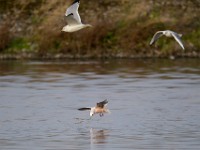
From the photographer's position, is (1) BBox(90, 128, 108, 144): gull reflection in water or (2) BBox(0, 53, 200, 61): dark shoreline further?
(2) BBox(0, 53, 200, 61): dark shoreline

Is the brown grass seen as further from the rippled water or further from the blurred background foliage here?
the rippled water

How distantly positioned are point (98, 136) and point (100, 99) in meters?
4.80

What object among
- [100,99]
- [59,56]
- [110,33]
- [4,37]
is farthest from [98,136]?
[110,33]

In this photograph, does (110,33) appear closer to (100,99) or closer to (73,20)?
(100,99)

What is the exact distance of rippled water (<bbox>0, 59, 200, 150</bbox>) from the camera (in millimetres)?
13367

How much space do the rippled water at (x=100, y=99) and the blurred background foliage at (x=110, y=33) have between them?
1.16 metres

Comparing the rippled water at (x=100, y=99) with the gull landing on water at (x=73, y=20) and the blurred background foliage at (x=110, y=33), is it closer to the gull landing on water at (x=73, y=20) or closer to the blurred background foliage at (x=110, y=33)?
the blurred background foliage at (x=110, y=33)

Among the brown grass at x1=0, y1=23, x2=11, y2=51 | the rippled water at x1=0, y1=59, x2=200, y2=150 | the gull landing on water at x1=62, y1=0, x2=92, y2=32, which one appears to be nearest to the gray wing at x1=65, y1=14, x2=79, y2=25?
the gull landing on water at x1=62, y1=0, x2=92, y2=32

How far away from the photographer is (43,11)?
30.6m

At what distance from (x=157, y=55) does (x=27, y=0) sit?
5.53 meters

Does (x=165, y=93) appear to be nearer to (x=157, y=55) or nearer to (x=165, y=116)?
(x=165, y=116)

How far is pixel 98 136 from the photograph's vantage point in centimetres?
1375

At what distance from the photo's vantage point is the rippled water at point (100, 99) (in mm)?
13367

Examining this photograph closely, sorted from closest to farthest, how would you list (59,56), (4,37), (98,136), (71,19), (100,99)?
(98,136)
(71,19)
(100,99)
(59,56)
(4,37)
